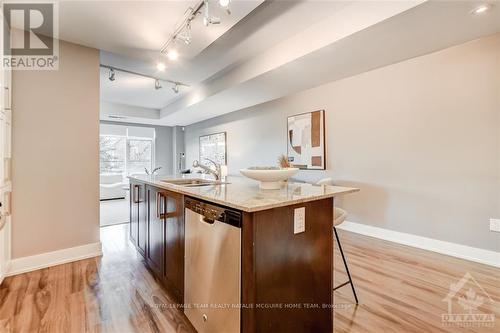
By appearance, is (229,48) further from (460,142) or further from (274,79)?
(460,142)

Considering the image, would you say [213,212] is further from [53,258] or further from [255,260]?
[53,258]

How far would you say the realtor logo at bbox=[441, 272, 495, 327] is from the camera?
1.65 meters

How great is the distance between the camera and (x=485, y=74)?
99.7 inches

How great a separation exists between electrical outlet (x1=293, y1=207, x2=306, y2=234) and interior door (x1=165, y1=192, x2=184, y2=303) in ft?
2.79

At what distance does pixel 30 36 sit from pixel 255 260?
10.9ft

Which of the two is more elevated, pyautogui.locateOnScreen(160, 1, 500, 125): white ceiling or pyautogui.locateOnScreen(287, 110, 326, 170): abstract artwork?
pyautogui.locateOnScreen(160, 1, 500, 125): white ceiling

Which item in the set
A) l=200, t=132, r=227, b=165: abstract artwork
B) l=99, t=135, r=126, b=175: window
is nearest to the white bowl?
l=200, t=132, r=227, b=165: abstract artwork

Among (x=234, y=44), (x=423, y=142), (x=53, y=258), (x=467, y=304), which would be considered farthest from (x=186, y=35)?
(x=467, y=304)

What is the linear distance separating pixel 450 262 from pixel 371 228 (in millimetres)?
1009

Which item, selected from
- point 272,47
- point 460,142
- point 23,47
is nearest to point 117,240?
point 23,47

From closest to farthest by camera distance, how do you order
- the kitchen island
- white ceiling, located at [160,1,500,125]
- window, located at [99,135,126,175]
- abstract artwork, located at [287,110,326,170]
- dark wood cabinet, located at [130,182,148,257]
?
the kitchen island → white ceiling, located at [160,1,500,125] → dark wood cabinet, located at [130,182,148,257] → abstract artwork, located at [287,110,326,170] → window, located at [99,135,126,175]

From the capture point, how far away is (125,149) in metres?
8.04

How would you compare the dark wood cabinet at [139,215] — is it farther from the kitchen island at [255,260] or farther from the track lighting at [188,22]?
the track lighting at [188,22]

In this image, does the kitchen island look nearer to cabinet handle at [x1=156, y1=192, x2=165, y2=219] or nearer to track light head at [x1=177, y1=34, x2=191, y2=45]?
cabinet handle at [x1=156, y1=192, x2=165, y2=219]
